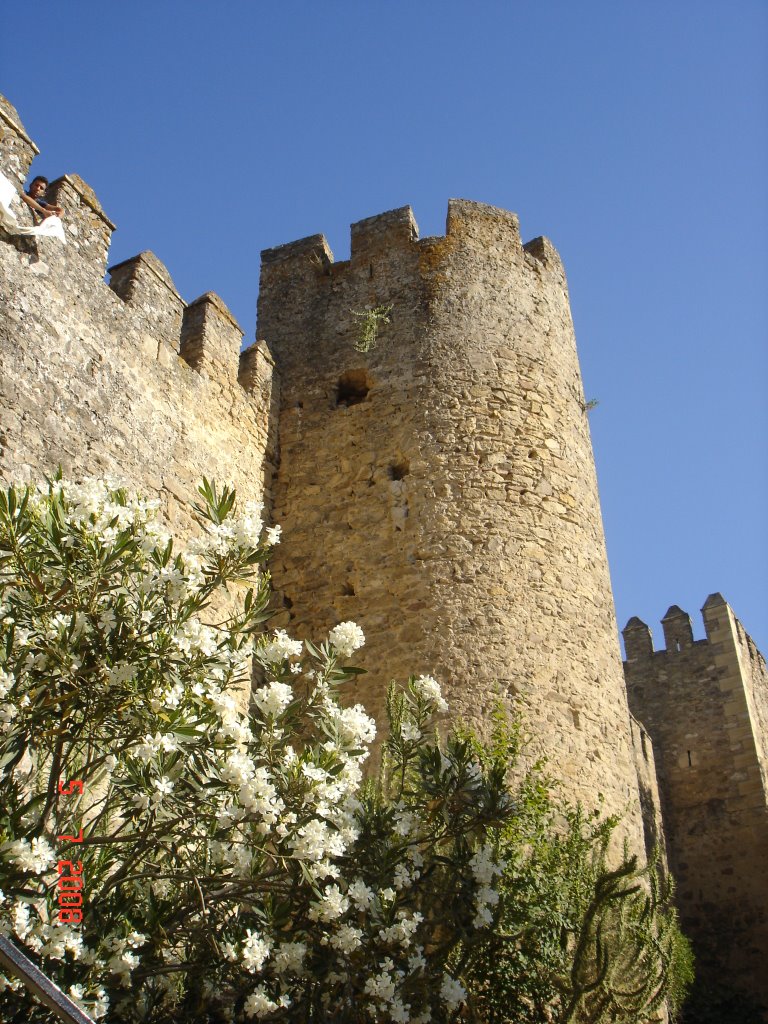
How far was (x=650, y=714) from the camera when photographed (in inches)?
629

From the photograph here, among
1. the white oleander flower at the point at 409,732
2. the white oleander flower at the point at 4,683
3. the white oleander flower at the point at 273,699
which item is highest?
the white oleander flower at the point at 409,732

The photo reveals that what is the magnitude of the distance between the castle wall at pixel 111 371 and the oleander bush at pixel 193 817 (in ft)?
5.25

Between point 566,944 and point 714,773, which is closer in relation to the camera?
point 566,944

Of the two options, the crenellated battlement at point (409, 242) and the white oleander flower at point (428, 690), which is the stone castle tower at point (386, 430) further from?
the white oleander flower at point (428, 690)

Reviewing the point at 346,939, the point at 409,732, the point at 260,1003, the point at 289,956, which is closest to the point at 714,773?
the point at 409,732

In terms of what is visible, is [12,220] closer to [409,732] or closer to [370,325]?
[370,325]

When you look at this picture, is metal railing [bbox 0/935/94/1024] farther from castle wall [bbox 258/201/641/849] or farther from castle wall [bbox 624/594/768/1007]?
castle wall [bbox 624/594/768/1007]

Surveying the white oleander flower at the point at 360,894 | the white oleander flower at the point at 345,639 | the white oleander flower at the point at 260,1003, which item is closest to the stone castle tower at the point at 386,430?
the white oleander flower at the point at 345,639

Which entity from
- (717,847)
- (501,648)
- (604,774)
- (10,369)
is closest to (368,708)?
(501,648)

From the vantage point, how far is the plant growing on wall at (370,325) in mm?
9188

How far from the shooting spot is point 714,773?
48.8 ft

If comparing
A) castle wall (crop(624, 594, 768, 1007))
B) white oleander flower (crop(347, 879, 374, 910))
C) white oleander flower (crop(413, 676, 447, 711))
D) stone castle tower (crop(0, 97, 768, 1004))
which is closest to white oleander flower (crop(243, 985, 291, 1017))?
white oleander flower (crop(347, 879, 374, 910))

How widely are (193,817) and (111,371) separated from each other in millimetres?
3434

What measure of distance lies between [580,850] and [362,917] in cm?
187
